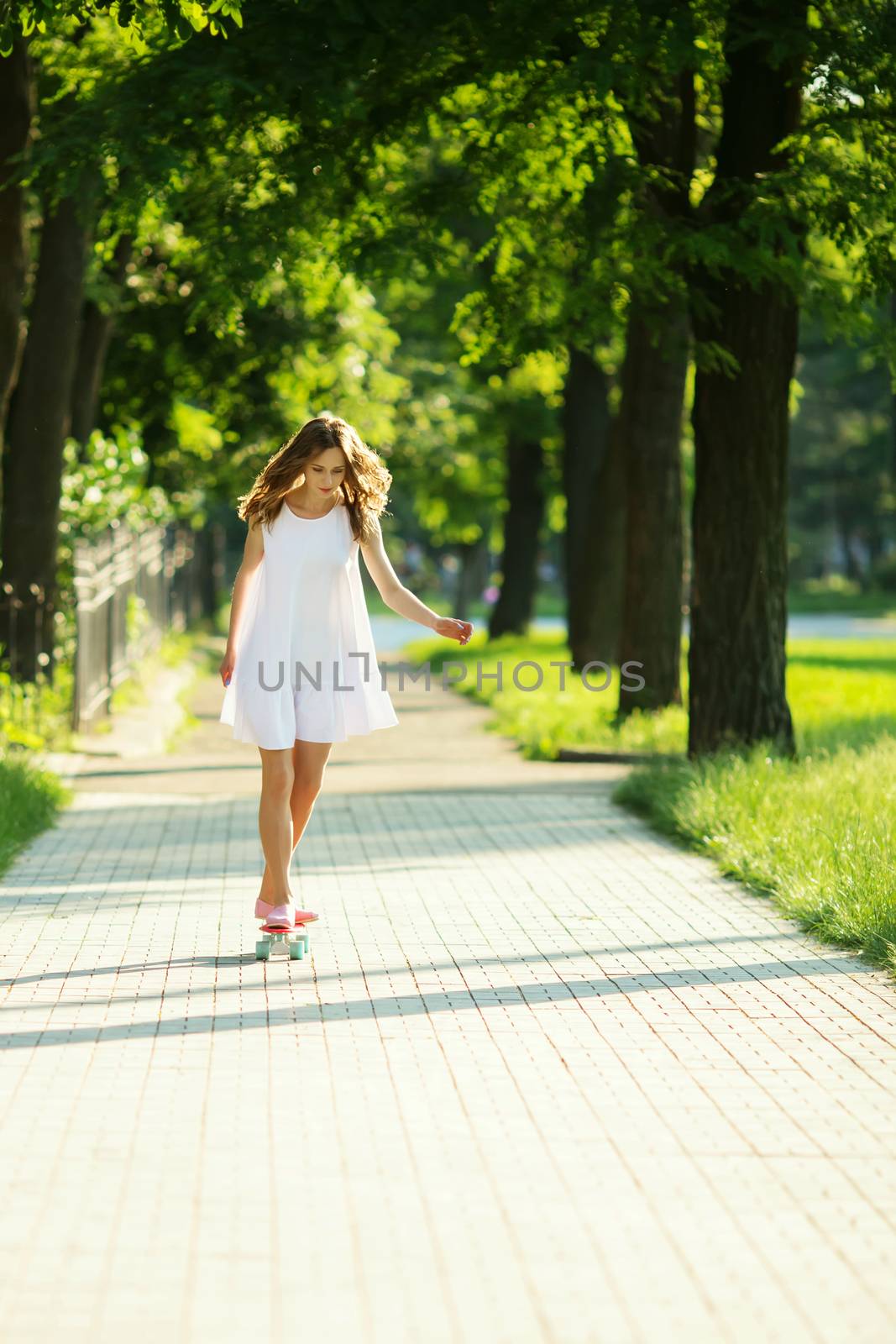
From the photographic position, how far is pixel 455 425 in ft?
109

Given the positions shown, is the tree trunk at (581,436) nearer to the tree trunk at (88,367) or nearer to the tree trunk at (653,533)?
the tree trunk at (88,367)

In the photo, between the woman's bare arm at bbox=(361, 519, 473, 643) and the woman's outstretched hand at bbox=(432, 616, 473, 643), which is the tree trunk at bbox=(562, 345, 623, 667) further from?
the woman's outstretched hand at bbox=(432, 616, 473, 643)

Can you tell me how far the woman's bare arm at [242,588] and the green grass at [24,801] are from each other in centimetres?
236

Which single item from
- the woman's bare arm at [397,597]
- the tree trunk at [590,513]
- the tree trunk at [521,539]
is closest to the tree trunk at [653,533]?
the tree trunk at [590,513]

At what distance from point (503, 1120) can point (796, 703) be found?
519 inches

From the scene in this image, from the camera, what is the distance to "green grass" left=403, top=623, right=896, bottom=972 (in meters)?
7.84

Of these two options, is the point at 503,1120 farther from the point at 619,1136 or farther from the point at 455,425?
the point at 455,425

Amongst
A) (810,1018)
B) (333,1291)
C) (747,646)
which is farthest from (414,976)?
(747,646)

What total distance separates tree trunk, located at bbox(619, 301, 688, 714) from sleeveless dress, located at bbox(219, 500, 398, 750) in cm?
998

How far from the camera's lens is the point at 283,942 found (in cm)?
716

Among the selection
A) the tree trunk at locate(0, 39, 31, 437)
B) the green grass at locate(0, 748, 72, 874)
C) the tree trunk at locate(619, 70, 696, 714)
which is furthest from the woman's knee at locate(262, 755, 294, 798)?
the tree trunk at locate(619, 70, 696, 714)

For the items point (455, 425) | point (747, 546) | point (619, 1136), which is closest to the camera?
point (619, 1136)

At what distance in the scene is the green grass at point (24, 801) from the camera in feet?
31.9

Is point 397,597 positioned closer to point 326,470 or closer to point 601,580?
point 326,470
